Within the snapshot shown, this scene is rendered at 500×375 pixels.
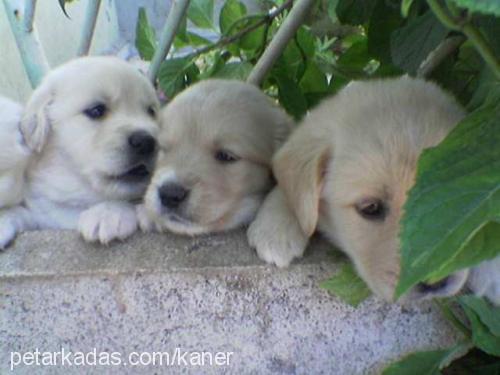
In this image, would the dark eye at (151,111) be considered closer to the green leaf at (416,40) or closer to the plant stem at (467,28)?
the green leaf at (416,40)

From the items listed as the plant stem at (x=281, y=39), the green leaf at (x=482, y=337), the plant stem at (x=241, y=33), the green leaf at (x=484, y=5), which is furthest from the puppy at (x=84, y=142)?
the green leaf at (x=484, y=5)

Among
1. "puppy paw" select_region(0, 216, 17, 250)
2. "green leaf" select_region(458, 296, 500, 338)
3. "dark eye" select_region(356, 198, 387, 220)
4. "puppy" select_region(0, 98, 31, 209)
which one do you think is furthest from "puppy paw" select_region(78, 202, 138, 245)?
"green leaf" select_region(458, 296, 500, 338)

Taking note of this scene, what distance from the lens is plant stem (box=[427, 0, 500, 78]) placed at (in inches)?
46.1

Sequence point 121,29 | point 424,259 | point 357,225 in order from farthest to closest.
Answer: point 121,29, point 357,225, point 424,259

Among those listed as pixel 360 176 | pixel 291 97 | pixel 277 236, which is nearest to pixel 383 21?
pixel 291 97

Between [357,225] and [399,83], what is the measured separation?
0.43 m

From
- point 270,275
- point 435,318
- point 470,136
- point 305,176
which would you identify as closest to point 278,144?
point 305,176

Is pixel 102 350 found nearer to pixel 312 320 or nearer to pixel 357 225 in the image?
pixel 312 320

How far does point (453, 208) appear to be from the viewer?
3.40 feet

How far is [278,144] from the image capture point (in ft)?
7.41

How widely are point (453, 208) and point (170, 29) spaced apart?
5.57 feet

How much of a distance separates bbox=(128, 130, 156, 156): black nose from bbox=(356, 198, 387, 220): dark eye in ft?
2.85

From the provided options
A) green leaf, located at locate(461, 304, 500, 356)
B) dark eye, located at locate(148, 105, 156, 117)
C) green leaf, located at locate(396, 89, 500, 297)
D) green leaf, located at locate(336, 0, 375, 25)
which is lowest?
dark eye, located at locate(148, 105, 156, 117)

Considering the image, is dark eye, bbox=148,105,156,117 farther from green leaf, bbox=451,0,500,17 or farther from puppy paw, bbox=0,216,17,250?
green leaf, bbox=451,0,500,17
